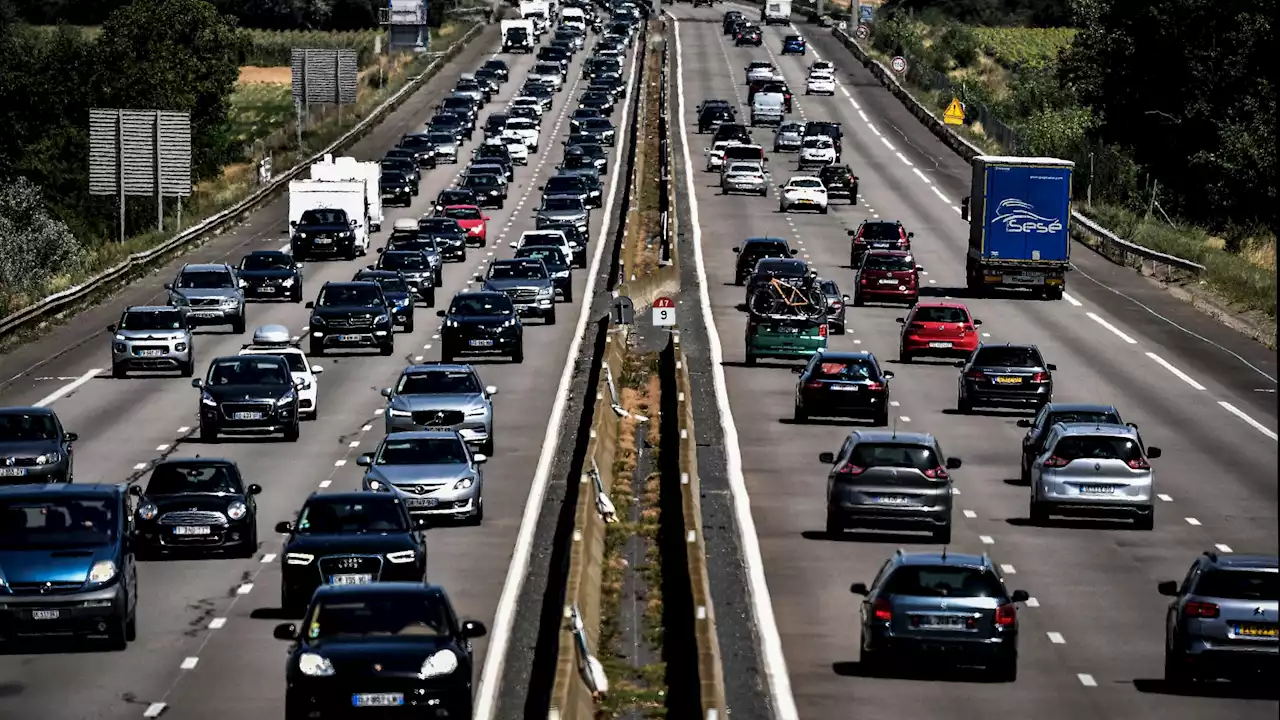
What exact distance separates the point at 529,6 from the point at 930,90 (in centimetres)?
5006

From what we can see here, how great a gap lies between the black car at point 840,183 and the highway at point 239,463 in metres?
14.6

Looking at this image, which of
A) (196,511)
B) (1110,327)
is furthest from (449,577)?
(1110,327)

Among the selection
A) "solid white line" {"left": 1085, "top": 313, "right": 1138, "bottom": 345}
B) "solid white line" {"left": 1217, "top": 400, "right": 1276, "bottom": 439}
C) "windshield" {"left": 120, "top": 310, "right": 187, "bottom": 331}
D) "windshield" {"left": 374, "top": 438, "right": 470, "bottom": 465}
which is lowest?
"solid white line" {"left": 1085, "top": 313, "right": 1138, "bottom": 345}

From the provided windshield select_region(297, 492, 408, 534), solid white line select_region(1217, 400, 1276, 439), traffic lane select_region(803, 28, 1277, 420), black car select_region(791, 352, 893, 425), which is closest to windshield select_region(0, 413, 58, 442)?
windshield select_region(297, 492, 408, 534)

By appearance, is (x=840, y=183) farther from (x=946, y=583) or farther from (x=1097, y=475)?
(x=946, y=583)

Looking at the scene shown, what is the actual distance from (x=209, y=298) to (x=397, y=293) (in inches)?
171

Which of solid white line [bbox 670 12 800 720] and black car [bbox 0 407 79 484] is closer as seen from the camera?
solid white line [bbox 670 12 800 720]

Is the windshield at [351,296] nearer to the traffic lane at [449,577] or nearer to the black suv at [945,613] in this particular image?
the traffic lane at [449,577]

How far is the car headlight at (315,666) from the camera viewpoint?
779 inches

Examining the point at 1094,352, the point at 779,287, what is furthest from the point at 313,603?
the point at 1094,352

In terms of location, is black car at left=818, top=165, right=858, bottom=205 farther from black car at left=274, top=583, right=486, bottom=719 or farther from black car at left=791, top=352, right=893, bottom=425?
black car at left=274, top=583, right=486, bottom=719

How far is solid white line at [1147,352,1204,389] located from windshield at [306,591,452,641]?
33164mm

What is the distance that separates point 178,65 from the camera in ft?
470

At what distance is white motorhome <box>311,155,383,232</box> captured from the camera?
78.6 metres
